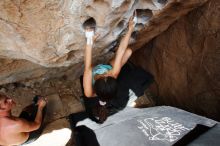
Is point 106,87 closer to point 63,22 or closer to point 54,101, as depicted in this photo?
point 63,22

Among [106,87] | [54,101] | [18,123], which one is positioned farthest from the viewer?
[54,101]

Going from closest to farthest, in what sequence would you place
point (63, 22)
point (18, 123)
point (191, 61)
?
point (63, 22)
point (18, 123)
point (191, 61)

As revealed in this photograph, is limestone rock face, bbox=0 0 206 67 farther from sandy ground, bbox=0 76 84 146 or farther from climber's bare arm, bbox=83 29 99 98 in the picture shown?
sandy ground, bbox=0 76 84 146

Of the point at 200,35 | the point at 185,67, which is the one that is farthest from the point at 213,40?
the point at 185,67

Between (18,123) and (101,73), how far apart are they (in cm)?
101

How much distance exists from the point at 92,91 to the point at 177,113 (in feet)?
3.35

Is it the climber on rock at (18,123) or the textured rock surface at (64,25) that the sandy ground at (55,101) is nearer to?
the climber on rock at (18,123)

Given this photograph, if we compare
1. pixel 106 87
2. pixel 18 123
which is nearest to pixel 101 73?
pixel 106 87

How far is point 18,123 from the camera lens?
9.55 ft

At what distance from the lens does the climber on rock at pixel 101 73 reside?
2.58 metres

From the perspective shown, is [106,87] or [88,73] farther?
[88,73]

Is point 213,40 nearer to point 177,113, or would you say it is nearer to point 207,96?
point 207,96

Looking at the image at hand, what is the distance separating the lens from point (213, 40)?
3008mm

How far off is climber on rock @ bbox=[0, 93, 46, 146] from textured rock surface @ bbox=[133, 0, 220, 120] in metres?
1.68
